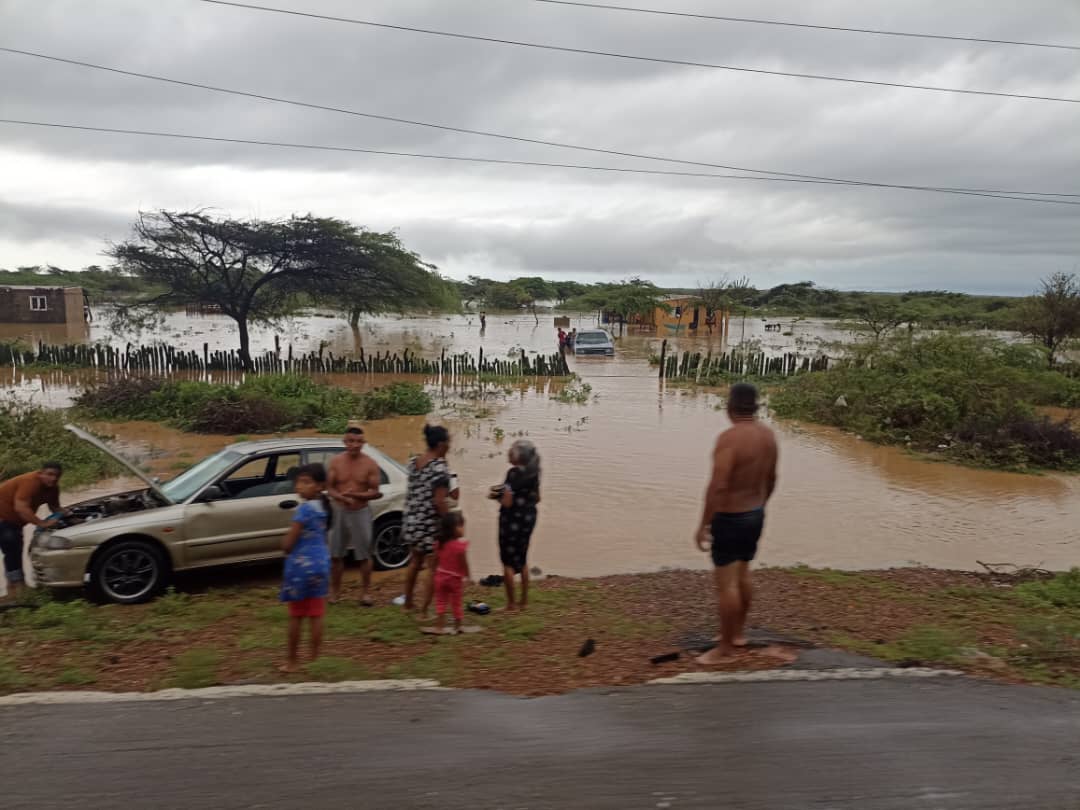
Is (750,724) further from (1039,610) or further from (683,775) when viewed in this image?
(1039,610)

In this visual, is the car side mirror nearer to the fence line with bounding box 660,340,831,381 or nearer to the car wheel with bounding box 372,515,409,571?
the car wheel with bounding box 372,515,409,571

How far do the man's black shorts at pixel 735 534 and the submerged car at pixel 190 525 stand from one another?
2.25 m

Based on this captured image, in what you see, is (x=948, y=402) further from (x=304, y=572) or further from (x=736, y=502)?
(x=304, y=572)

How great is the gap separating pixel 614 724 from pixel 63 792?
2404mm

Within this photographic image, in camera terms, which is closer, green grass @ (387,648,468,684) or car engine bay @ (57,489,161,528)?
green grass @ (387,648,468,684)

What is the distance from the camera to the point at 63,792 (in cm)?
303

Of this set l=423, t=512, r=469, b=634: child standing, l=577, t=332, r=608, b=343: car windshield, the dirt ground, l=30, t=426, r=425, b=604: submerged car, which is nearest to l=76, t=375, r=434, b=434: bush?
l=30, t=426, r=425, b=604: submerged car

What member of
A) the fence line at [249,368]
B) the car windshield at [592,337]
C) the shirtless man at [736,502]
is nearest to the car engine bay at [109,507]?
the shirtless man at [736,502]

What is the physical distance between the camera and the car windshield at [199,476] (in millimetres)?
6988

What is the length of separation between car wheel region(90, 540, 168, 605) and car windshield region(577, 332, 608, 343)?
30742 millimetres

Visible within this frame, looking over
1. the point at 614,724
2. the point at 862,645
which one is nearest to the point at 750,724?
the point at 614,724

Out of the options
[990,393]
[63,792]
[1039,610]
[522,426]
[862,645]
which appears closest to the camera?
[63,792]

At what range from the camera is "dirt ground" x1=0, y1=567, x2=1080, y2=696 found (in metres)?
4.55

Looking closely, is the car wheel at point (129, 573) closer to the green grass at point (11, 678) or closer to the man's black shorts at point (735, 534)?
the green grass at point (11, 678)
